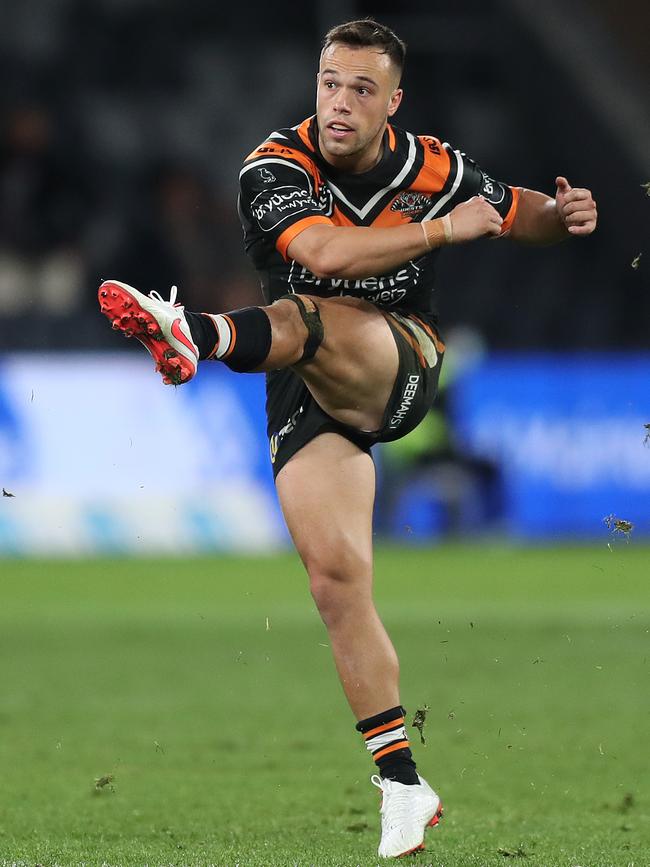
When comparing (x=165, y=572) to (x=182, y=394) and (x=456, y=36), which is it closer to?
(x=182, y=394)

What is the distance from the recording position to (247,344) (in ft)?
15.9

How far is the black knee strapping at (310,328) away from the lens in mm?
4961

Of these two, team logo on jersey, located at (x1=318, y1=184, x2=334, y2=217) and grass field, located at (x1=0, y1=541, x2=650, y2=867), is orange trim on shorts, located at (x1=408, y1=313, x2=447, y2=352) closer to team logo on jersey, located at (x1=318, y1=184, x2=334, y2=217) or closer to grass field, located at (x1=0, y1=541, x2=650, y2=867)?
team logo on jersey, located at (x1=318, y1=184, x2=334, y2=217)

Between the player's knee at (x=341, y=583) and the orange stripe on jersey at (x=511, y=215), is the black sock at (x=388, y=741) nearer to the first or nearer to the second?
the player's knee at (x=341, y=583)

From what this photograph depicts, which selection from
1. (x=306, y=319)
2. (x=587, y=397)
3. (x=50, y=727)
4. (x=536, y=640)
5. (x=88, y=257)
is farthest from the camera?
(x=88, y=257)

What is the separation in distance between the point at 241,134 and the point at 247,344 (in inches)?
596

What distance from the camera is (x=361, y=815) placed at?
5.64m

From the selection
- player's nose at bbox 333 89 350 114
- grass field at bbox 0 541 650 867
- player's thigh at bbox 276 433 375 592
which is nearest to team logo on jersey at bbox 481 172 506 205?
player's nose at bbox 333 89 350 114

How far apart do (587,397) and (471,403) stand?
1075 mm

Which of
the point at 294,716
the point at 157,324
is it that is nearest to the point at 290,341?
the point at 157,324

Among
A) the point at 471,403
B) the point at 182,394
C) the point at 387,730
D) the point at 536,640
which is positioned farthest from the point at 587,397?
the point at 387,730

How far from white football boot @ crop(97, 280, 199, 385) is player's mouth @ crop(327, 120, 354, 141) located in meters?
0.78

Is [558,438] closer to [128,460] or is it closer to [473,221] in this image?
[128,460]

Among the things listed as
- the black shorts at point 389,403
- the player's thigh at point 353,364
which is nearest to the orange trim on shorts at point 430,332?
the black shorts at point 389,403
